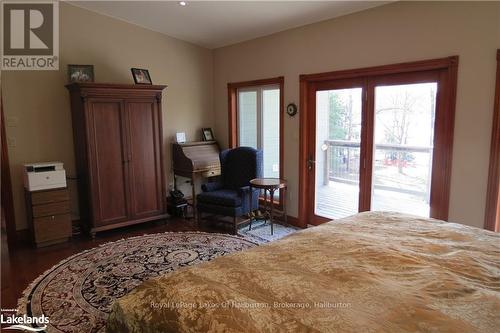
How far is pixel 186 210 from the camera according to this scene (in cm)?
530

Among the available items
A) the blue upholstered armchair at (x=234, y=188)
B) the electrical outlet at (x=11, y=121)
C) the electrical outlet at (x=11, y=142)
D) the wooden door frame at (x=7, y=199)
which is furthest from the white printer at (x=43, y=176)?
the blue upholstered armchair at (x=234, y=188)

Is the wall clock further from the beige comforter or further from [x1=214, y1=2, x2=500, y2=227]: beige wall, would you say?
the beige comforter

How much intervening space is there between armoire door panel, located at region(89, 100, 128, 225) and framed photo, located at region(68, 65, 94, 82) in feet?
1.51

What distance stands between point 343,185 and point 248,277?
116 inches

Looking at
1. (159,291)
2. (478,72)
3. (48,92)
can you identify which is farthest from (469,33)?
(48,92)

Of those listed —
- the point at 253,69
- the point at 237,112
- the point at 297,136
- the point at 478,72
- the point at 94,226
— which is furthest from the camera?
the point at 237,112

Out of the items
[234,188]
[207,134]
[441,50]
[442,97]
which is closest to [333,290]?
[442,97]

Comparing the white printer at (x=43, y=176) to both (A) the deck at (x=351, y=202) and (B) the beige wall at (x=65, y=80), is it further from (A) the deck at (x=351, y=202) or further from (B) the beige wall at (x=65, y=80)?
Result: (A) the deck at (x=351, y=202)

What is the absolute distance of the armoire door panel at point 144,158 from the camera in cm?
441

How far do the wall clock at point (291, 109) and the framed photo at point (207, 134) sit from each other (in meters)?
1.64

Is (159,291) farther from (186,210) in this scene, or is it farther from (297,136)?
(186,210)

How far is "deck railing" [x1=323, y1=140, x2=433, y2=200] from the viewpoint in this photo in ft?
11.2

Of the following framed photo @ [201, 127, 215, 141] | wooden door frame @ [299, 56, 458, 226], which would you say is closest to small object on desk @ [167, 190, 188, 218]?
framed photo @ [201, 127, 215, 141]

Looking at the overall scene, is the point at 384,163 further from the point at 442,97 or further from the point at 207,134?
the point at 207,134
